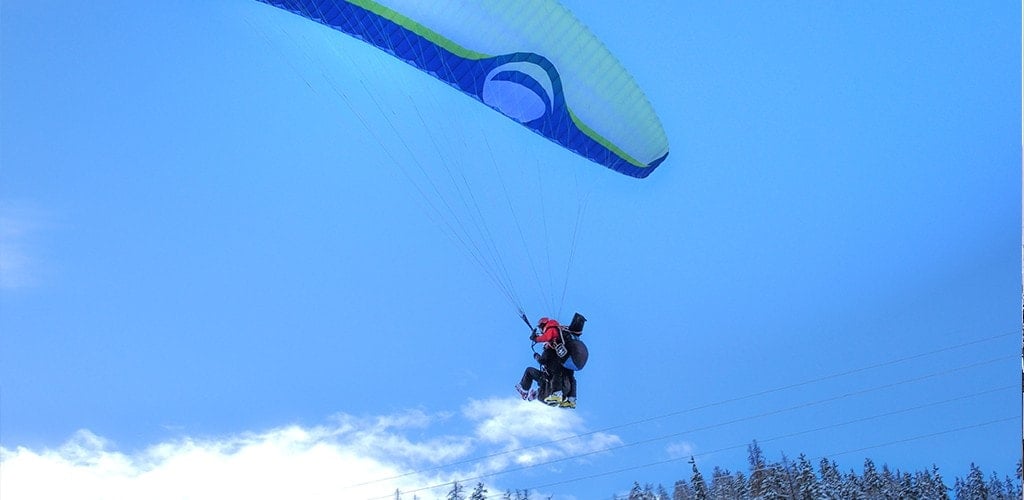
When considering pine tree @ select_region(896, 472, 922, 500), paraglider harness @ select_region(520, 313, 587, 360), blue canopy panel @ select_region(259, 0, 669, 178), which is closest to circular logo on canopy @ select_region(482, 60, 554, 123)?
blue canopy panel @ select_region(259, 0, 669, 178)

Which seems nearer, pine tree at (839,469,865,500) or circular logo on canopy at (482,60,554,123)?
circular logo on canopy at (482,60,554,123)

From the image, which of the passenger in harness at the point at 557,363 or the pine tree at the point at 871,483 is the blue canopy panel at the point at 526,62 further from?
the pine tree at the point at 871,483

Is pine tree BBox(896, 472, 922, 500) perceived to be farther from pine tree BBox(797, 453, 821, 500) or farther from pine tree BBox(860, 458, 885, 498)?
pine tree BBox(797, 453, 821, 500)

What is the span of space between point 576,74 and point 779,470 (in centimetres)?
2928

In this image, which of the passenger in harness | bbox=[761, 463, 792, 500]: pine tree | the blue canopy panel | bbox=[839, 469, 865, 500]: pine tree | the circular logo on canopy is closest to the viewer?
the passenger in harness

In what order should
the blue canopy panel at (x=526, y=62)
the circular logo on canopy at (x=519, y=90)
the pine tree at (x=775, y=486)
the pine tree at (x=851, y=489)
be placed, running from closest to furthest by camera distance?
the blue canopy panel at (x=526, y=62) → the circular logo on canopy at (x=519, y=90) → the pine tree at (x=775, y=486) → the pine tree at (x=851, y=489)

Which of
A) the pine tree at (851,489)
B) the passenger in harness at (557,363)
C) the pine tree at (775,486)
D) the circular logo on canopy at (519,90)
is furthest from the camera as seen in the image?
the pine tree at (851,489)

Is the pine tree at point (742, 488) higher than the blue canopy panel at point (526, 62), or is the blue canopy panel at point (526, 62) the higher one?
the blue canopy panel at point (526, 62)

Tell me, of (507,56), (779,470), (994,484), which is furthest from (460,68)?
(994,484)

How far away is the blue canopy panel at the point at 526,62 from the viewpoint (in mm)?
13516

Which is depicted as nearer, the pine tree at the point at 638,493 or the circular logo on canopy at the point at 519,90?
the circular logo on canopy at the point at 519,90

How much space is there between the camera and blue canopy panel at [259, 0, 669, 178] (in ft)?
44.3

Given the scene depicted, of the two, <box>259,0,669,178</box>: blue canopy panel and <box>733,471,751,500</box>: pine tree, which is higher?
<box>259,0,669,178</box>: blue canopy panel

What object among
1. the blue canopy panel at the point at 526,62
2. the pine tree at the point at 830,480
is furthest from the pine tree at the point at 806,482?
the blue canopy panel at the point at 526,62
